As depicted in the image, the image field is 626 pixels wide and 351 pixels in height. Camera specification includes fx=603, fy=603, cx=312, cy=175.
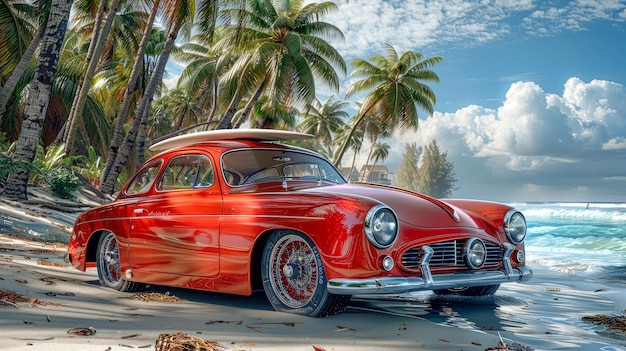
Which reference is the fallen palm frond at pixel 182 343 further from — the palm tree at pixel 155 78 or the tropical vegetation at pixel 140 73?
the palm tree at pixel 155 78

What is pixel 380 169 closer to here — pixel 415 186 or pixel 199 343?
pixel 415 186

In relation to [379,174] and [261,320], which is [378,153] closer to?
[379,174]

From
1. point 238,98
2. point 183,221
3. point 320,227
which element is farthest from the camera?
point 238,98

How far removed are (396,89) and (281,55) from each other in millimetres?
9865

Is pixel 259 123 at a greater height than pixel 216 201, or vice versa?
pixel 259 123

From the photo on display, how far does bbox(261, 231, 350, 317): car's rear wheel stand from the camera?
450 cm

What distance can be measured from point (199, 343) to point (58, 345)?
80cm

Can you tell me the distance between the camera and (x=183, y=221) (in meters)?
5.41

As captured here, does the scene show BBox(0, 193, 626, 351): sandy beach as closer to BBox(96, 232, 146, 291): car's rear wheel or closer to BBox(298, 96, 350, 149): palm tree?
BBox(96, 232, 146, 291): car's rear wheel

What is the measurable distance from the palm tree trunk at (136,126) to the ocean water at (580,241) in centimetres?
1314

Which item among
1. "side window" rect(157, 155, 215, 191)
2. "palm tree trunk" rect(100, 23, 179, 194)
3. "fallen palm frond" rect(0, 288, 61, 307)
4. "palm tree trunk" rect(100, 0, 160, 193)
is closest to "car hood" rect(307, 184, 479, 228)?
"side window" rect(157, 155, 215, 191)

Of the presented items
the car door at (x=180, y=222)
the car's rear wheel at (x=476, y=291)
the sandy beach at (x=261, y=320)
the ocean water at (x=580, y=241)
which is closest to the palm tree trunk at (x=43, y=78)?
the sandy beach at (x=261, y=320)

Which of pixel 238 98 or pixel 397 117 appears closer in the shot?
pixel 238 98

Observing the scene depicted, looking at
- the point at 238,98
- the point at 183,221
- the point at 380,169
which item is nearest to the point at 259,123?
the point at 238,98
